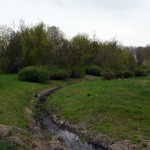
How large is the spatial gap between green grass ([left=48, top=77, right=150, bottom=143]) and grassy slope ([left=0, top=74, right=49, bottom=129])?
124 inches

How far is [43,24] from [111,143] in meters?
54.7

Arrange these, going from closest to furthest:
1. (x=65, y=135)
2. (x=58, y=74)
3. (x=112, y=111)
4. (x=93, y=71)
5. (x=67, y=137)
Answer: (x=67, y=137) < (x=65, y=135) < (x=112, y=111) < (x=58, y=74) < (x=93, y=71)

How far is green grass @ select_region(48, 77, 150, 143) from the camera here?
22.7 m

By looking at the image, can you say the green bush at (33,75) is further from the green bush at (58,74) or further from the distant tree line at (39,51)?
the distant tree line at (39,51)

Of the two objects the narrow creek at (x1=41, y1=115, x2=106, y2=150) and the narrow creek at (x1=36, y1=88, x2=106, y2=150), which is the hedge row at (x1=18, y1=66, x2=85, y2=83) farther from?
the narrow creek at (x1=41, y1=115, x2=106, y2=150)

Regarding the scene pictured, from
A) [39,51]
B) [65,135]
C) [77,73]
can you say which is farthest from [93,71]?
[65,135]

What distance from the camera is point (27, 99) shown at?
3728cm

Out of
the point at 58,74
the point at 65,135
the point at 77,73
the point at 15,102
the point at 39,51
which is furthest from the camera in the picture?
the point at 39,51

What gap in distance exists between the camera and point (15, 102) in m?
33.8

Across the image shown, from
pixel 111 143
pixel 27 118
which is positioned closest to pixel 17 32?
pixel 27 118

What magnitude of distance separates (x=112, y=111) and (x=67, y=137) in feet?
18.5

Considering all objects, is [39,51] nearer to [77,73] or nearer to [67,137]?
[77,73]

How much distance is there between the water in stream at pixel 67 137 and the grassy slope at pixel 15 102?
194cm

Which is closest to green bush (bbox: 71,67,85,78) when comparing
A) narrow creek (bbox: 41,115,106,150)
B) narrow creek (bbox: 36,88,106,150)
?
narrow creek (bbox: 36,88,106,150)
